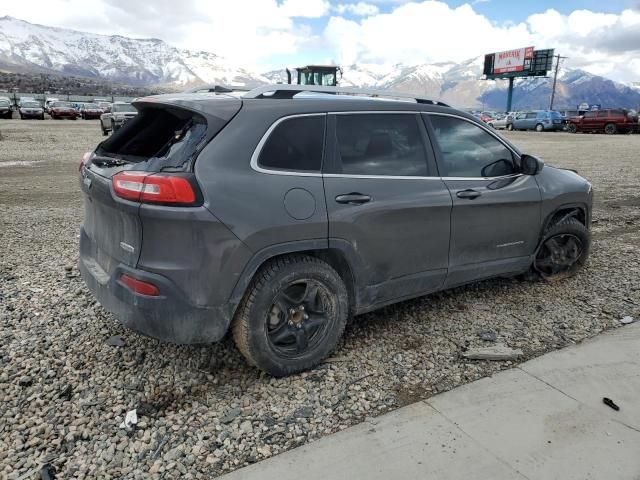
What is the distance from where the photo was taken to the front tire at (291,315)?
3016 mm

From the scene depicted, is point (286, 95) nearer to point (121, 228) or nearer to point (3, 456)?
point (121, 228)

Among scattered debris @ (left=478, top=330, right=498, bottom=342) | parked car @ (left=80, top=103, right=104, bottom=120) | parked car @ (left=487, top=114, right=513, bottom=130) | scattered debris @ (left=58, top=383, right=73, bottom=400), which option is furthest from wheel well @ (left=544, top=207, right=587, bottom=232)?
parked car @ (left=80, top=103, right=104, bottom=120)

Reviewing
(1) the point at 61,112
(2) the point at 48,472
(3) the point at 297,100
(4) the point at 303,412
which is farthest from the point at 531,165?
(1) the point at 61,112

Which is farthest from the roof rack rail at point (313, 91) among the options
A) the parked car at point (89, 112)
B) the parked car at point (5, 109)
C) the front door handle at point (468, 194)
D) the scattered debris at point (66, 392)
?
the parked car at point (89, 112)

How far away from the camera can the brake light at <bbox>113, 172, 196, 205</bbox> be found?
2719mm

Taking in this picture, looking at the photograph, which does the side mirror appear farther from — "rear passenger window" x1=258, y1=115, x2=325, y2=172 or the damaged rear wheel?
"rear passenger window" x1=258, y1=115, x2=325, y2=172

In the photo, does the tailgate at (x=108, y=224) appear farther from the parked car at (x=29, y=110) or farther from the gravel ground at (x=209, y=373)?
the parked car at (x=29, y=110)

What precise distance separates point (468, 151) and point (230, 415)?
105 inches

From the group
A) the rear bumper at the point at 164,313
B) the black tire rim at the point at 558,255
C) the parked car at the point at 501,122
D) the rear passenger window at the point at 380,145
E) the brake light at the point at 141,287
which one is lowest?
the parked car at the point at 501,122

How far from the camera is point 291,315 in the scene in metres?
3.20

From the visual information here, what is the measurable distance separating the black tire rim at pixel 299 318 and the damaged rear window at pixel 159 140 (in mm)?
992

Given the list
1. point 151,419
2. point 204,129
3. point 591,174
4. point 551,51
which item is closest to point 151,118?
point 204,129

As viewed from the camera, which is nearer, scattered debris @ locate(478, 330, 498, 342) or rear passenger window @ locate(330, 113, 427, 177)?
rear passenger window @ locate(330, 113, 427, 177)

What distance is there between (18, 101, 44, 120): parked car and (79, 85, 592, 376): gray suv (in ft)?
137
